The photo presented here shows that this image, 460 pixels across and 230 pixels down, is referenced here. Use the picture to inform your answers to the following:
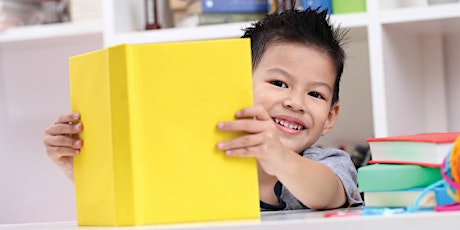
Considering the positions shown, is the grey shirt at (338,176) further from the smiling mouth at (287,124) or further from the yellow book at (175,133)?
the yellow book at (175,133)

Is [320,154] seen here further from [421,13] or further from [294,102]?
[421,13]

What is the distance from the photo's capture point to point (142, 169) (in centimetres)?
93

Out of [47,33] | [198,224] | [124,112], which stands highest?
[47,33]

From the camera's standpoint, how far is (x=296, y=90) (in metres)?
1.43

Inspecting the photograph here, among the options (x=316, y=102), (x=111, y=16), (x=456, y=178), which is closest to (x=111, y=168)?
(x=456, y=178)

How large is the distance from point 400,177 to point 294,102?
1.54ft

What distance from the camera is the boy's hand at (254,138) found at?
94 centimetres

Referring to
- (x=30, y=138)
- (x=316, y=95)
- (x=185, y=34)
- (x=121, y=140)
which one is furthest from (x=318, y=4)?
(x=121, y=140)

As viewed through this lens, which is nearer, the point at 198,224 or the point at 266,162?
the point at 198,224

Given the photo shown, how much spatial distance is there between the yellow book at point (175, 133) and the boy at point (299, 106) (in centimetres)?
18

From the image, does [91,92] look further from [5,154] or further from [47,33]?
[5,154]

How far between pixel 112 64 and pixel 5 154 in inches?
90.9

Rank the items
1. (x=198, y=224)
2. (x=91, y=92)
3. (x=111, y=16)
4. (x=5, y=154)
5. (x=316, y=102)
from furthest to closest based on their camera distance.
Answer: (x=5, y=154)
(x=111, y=16)
(x=316, y=102)
(x=91, y=92)
(x=198, y=224)

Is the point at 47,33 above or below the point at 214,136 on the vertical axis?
above
